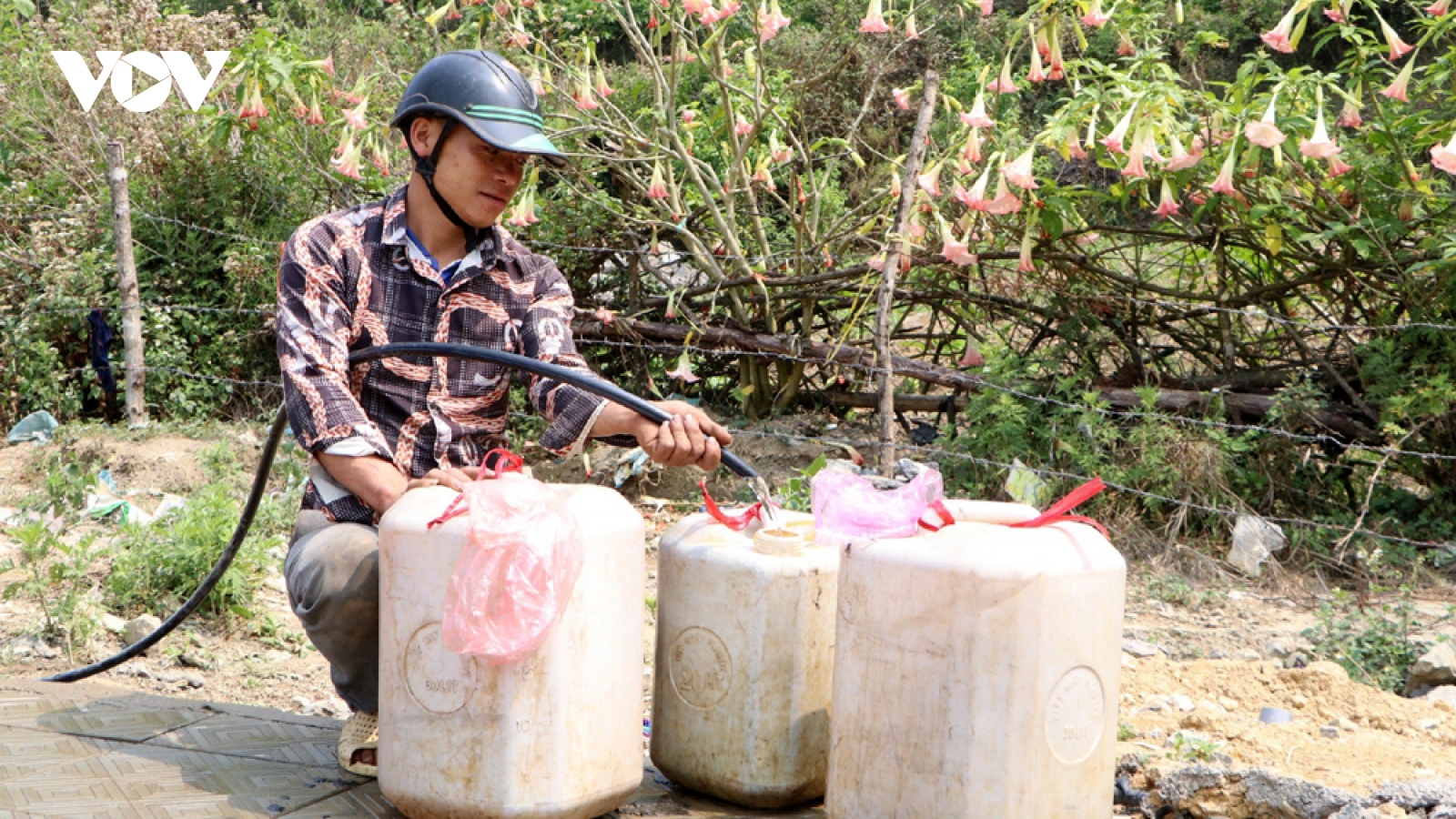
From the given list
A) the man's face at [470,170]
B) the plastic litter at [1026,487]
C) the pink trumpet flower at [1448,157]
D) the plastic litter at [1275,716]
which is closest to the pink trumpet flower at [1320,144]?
the pink trumpet flower at [1448,157]

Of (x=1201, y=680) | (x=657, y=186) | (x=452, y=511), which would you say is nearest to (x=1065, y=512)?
(x=452, y=511)

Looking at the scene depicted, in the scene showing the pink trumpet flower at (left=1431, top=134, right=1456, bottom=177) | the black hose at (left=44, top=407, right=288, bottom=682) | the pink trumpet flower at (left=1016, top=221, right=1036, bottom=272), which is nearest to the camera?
the black hose at (left=44, top=407, right=288, bottom=682)

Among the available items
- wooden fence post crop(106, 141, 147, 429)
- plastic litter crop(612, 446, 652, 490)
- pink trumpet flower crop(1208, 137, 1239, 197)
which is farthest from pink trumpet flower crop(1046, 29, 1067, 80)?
wooden fence post crop(106, 141, 147, 429)

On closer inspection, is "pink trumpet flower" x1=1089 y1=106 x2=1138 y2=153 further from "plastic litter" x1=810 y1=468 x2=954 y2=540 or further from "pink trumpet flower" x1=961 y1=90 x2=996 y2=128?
"plastic litter" x1=810 y1=468 x2=954 y2=540

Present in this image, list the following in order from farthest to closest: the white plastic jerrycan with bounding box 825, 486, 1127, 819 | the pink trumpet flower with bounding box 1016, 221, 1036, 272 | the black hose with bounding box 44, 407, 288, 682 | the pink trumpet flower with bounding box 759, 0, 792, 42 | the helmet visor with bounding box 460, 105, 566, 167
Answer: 1. the pink trumpet flower with bounding box 1016, 221, 1036, 272
2. the pink trumpet flower with bounding box 759, 0, 792, 42
3. the black hose with bounding box 44, 407, 288, 682
4. the helmet visor with bounding box 460, 105, 566, 167
5. the white plastic jerrycan with bounding box 825, 486, 1127, 819

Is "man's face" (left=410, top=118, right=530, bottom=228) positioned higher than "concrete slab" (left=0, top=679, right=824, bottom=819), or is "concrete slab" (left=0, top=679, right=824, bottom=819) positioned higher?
"man's face" (left=410, top=118, right=530, bottom=228)

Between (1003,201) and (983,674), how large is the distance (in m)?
3.23

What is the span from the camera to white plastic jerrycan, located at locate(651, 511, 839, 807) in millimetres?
2439

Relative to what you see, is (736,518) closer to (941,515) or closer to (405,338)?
(941,515)

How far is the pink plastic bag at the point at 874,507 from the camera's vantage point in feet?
7.38

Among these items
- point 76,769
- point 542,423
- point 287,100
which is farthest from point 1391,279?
point 287,100

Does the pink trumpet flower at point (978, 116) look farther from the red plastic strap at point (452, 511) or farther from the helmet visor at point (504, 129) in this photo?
the red plastic strap at point (452, 511)

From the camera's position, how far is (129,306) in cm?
711

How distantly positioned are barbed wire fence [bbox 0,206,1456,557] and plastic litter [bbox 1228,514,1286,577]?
44 millimetres
